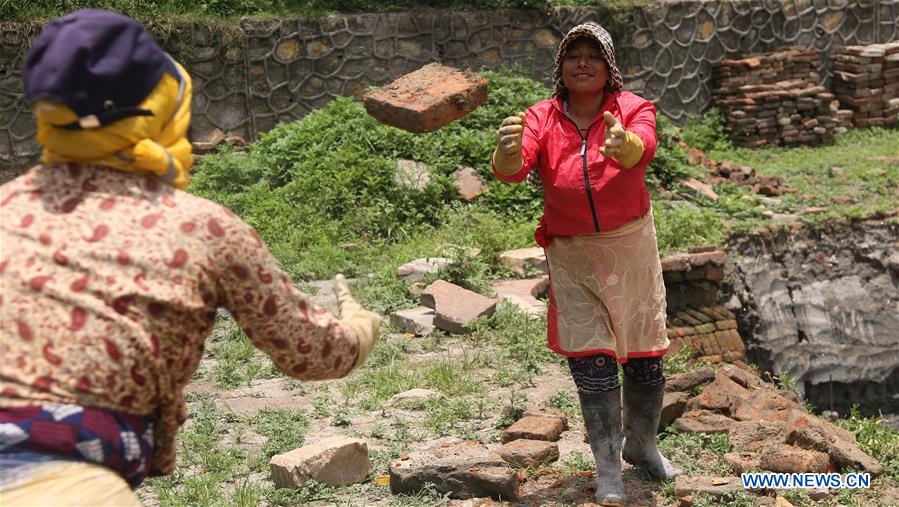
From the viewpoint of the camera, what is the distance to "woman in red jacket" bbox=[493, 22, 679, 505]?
13.6ft

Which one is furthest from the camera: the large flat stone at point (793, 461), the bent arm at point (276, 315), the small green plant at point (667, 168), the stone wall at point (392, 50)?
the stone wall at point (392, 50)

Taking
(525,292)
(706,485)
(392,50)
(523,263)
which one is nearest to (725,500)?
(706,485)

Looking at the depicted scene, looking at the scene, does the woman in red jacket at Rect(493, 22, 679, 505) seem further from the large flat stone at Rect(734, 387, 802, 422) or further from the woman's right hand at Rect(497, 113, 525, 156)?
the large flat stone at Rect(734, 387, 802, 422)

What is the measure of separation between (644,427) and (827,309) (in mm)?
4218

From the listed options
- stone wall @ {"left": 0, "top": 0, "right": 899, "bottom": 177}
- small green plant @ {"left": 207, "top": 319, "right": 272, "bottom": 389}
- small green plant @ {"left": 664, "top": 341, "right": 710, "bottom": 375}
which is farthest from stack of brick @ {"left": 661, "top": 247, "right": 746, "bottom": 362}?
stone wall @ {"left": 0, "top": 0, "right": 899, "bottom": 177}

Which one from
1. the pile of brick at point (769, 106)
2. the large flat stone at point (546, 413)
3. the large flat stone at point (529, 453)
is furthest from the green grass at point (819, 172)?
the large flat stone at point (529, 453)

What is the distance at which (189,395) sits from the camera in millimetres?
5789

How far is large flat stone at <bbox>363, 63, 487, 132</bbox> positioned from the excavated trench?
234cm

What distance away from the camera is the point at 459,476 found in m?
4.43

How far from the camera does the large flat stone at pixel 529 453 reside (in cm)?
480

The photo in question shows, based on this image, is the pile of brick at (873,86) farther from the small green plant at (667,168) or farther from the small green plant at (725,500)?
the small green plant at (725,500)

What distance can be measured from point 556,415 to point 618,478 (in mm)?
996

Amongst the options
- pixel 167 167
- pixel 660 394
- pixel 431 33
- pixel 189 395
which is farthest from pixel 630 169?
pixel 431 33

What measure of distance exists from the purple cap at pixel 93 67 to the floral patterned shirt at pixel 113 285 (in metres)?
0.13
